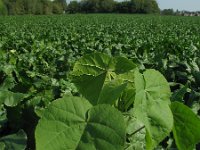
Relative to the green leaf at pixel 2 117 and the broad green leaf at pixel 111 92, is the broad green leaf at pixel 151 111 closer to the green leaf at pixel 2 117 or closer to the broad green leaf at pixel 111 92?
the broad green leaf at pixel 111 92

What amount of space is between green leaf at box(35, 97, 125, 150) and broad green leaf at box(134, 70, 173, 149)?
8 centimetres

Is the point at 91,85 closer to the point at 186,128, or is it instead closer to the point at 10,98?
the point at 186,128

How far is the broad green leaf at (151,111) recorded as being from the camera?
2.80 ft

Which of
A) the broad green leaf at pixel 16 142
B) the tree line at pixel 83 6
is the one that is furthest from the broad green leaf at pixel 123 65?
the tree line at pixel 83 6

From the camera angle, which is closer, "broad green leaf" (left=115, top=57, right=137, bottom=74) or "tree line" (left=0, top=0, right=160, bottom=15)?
"broad green leaf" (left=115, top=57, right=137, bottom=74)

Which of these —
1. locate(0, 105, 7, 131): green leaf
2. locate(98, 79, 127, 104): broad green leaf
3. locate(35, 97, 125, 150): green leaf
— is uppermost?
locate(98, 79, 127, 104): broad green leaf

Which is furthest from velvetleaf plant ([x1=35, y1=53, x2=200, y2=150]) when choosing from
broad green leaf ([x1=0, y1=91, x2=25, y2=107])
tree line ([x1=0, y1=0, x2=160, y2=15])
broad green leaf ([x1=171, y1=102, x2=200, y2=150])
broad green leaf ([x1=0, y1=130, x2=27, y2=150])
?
tree line ([x1=0, y1=0, x2=160, y2=15])

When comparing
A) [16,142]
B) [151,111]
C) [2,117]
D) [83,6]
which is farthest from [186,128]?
[83,6]

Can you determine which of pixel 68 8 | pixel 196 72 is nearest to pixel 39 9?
pixel 68 8

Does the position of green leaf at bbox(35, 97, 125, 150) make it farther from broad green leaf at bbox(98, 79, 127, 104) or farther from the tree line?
the tree line

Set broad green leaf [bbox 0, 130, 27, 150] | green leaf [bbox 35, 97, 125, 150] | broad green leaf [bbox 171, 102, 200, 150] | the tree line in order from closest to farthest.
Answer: green leaf [bbox 35, 97, 125, 150]
broad green leaf [bbox 171, 102, 200, 150]
broad green leaf [bbox 0, 130, 27, 150]
the tree line

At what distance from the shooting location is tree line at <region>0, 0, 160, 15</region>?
8219 centimetres

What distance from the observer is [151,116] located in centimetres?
87

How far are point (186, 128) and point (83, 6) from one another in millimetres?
97435
